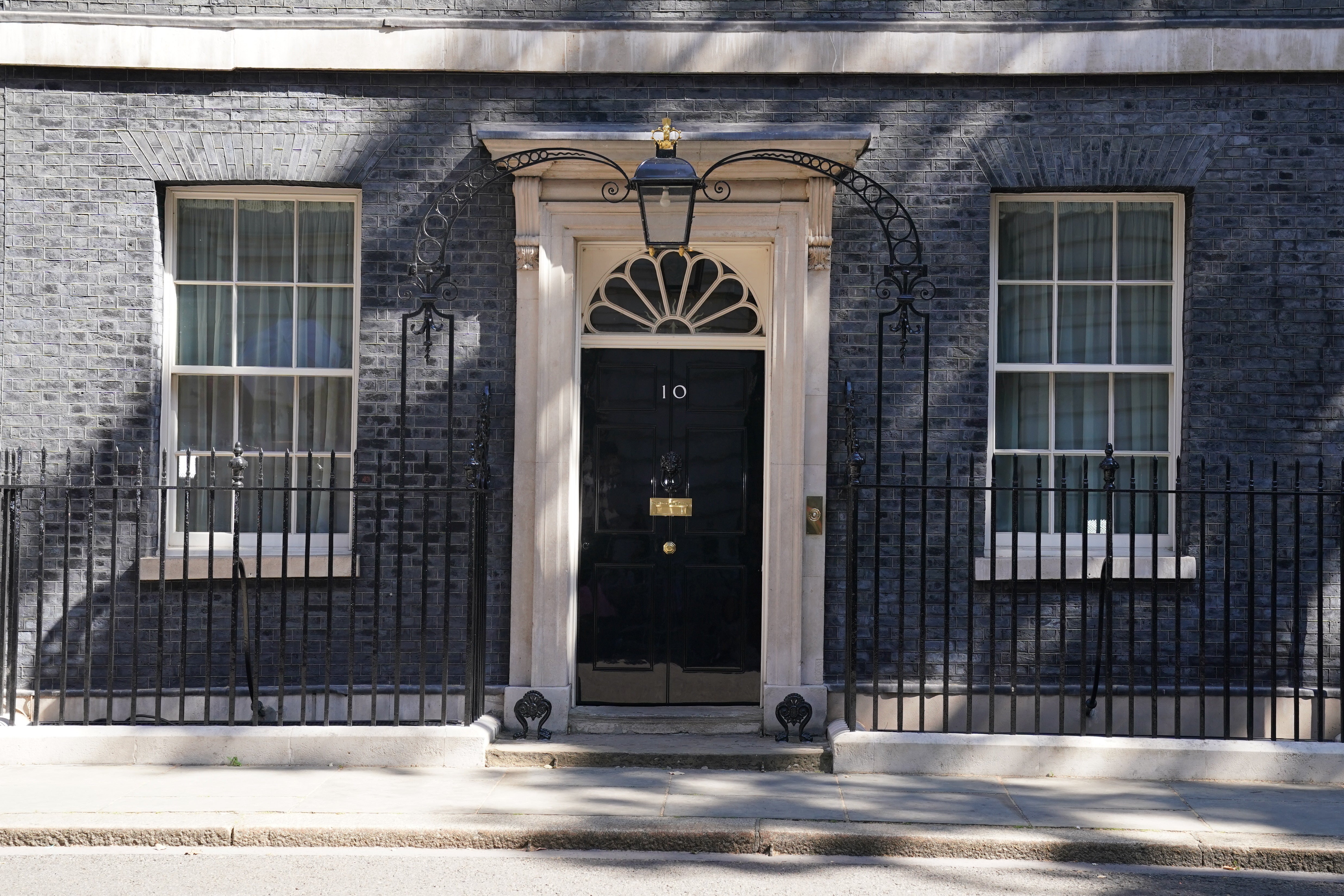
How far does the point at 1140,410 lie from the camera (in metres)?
8.39

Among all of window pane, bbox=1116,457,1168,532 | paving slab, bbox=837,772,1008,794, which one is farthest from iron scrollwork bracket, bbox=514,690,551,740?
window pane, bbox=1116,457,1168,532

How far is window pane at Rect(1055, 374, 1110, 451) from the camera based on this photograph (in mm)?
8398

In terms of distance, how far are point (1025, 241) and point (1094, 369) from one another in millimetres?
930

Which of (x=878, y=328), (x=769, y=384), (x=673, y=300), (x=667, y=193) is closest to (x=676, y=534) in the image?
(x=769, y=384)

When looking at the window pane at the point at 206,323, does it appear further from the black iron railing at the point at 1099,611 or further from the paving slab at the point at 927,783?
the paving slab at the point at 927,783

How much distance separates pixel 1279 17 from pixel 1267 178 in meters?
0.99

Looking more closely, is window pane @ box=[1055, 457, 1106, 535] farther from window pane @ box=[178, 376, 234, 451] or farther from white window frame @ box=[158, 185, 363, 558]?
window pane @ box=[178, 376, 234, 451]

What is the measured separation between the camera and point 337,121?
26.7 feet

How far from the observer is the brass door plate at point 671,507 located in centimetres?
820

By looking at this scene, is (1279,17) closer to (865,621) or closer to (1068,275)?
(1068,275)

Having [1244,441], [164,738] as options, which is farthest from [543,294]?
[1244,441]

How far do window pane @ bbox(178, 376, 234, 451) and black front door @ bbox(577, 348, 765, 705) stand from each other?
2300 mm

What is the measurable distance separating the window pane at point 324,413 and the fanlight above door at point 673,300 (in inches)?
64.3

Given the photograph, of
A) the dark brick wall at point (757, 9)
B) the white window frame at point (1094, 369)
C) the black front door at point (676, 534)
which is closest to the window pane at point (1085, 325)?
the white window frame at point (1094, 369)
